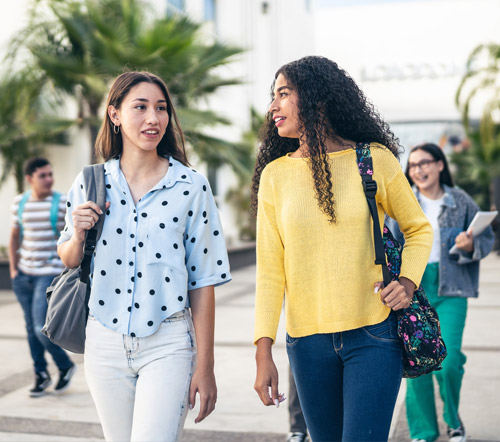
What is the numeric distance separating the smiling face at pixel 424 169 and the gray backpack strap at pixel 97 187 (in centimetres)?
245

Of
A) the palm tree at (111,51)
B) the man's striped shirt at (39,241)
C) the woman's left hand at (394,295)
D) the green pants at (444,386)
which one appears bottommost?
the green pants at (444,386)

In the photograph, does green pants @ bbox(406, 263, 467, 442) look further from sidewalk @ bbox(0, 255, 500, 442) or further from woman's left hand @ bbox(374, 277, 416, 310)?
woman's left hand @ bbox(374, 277, 416, 310)

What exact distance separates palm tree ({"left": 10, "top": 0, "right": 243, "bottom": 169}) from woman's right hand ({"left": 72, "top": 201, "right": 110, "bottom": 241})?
26.8ft

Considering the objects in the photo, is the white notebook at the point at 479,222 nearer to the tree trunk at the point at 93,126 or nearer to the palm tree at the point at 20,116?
the tree trunk at the point at 93,126

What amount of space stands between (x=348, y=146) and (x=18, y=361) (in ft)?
16.9

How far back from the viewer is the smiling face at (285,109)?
97.4 inches

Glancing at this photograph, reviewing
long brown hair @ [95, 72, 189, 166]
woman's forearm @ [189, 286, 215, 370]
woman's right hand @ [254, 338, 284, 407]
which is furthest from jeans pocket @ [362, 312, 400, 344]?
long brown hair @ [95, 72, 189, 166]

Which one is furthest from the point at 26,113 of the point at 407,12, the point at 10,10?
the point at 407,12

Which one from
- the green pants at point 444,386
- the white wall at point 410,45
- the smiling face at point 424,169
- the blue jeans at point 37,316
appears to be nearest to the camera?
the green pants at point 444,386

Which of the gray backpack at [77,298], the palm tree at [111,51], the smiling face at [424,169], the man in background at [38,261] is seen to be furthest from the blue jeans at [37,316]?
the palm tree at [111,51]

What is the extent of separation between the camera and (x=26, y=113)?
1155 centimetres

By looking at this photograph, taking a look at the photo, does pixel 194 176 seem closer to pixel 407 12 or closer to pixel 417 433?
pixel 417 433

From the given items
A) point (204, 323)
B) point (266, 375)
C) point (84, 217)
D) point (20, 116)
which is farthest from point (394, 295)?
point (20, 116)

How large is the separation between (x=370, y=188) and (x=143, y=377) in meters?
0.90
